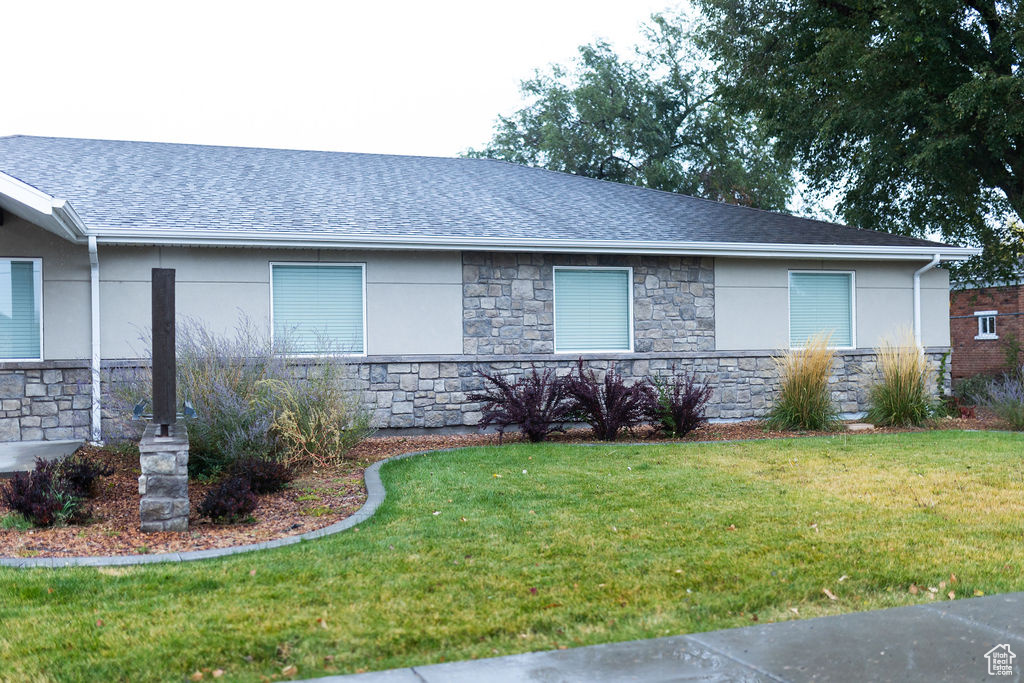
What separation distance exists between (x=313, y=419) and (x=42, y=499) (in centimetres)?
282

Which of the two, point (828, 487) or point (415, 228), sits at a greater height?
point (415, 228)

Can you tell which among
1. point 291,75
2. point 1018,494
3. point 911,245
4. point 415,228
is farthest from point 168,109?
point 1018,494

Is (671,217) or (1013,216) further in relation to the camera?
(1013,216)

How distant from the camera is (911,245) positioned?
14.1m

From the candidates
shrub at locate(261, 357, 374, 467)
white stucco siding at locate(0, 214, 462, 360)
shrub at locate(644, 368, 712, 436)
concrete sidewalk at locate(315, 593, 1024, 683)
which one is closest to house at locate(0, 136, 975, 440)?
white stucco siding at locate(0, 214, 462, 360)

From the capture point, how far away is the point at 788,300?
13.6 metres

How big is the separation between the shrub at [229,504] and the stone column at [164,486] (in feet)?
0.56

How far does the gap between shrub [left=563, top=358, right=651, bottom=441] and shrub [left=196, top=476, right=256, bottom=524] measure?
16.5 ft

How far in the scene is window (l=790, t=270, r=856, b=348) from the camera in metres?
13.7

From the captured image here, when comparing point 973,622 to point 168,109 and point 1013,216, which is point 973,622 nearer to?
point 1013,216

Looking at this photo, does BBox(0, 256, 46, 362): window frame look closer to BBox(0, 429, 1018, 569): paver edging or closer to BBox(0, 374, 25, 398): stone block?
BBox(0, 374, 25, 398): stone block

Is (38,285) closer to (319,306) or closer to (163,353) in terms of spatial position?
(319,306)

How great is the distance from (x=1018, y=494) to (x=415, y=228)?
24.7 feet
